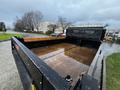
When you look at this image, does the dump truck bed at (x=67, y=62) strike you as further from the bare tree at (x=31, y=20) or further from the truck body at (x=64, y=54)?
the bare tree at (x=31, y=20)

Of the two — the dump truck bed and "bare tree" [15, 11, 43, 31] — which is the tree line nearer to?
"bare tree" [15, 11, 43, 31]

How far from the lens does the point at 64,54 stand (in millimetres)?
3770

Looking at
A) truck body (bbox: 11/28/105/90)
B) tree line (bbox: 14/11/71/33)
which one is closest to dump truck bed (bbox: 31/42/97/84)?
truck body (bbox: 11/28/105/90)

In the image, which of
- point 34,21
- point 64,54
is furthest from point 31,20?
point 64,54

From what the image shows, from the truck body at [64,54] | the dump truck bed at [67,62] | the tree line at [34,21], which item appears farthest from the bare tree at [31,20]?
the dump truck bed at [67,62]

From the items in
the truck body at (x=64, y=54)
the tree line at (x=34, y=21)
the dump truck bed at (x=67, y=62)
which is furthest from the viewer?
the tree line at (x=34, y=21)

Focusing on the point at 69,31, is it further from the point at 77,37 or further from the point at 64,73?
the point at 64,73

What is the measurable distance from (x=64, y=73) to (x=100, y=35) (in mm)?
3251

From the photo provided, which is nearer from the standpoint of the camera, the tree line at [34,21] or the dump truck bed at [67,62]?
the dump truck bed at [67,62]

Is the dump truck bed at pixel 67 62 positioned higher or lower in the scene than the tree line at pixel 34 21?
lower

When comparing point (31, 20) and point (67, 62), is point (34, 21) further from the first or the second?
point (67, 62)

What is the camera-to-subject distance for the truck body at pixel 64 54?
1.47m

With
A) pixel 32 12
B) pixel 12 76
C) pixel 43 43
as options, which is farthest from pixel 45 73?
pixel 32 12

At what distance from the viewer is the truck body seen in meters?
1.47
